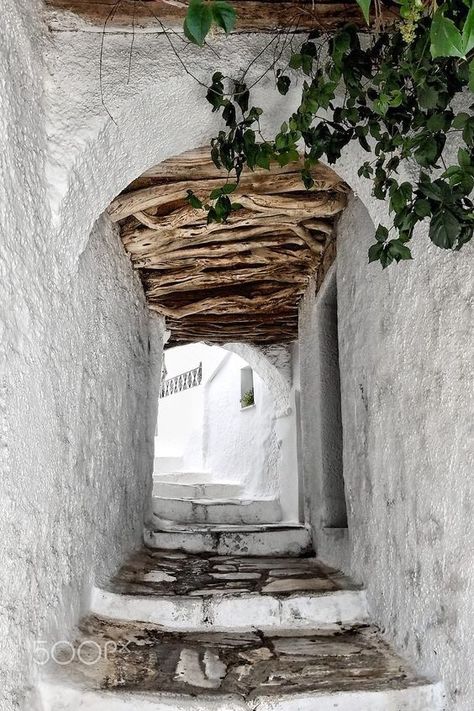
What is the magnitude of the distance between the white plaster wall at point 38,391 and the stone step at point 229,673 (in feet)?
0.37

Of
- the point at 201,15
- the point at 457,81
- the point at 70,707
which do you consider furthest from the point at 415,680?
the point at 201,15

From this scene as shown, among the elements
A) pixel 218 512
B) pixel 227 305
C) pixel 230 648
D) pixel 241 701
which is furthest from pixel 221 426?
pixel 241 701

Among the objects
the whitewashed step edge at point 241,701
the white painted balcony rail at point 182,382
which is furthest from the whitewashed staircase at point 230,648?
the white painted balcony rail at point 182,382

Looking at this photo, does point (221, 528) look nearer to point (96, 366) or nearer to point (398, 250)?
point (96, 366)

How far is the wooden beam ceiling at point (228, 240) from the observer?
267cm

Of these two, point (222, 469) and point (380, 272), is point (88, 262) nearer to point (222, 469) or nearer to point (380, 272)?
point (380, 272)

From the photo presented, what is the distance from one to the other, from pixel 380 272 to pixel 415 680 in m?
1.24

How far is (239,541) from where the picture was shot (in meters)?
4.04

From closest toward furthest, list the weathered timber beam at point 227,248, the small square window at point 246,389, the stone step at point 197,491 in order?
the weathered timber beam at point 227,248
the stone step at point 197,491
the small square window at point 246,389

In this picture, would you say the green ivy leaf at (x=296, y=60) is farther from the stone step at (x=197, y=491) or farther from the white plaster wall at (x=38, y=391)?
the stone step at (x=197, y=491)

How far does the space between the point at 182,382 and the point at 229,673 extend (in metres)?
10.4

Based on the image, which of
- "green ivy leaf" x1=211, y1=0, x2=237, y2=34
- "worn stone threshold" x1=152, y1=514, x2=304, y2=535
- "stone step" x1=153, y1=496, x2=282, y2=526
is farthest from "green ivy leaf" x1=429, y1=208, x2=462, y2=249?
"stone step" x1=153, y1=496, x2=282, y2=526

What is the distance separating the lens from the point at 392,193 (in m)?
1.45

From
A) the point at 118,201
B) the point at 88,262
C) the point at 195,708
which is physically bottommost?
the point at 195,708
